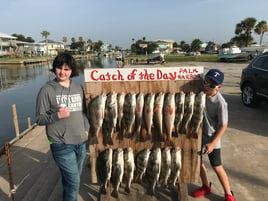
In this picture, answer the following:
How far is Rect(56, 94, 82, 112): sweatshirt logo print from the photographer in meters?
2.58

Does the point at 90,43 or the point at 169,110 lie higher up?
the point at 90,43

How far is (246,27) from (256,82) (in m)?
62.5

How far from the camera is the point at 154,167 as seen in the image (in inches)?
117

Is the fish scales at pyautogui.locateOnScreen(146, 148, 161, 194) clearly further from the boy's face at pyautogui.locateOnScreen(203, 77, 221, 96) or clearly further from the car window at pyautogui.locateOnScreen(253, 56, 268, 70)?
the car window at pyautogui.locateOnScreen(253, 56, 268, 70)

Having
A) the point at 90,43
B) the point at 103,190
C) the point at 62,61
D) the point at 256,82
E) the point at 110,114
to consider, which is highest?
the point at 90,43

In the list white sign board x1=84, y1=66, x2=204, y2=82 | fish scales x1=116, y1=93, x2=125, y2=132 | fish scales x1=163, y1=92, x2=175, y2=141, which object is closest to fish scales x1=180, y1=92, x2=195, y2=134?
fish scales x1=163, y1=92, x2=175, y2=141

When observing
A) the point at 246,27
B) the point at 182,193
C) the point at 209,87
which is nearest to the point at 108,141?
the point at 182,193

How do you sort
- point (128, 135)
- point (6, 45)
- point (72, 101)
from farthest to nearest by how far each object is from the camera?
1. point (6, 45)
2. point (128, 135)
3. point (72, 101)

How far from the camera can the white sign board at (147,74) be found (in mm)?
2920

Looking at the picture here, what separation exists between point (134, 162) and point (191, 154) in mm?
843

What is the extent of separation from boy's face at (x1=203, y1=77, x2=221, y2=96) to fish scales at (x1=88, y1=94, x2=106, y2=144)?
4.47ft

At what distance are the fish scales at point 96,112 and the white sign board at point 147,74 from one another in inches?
11.4

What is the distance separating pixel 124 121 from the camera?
287 centimetres

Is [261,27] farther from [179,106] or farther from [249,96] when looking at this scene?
[179,106]
